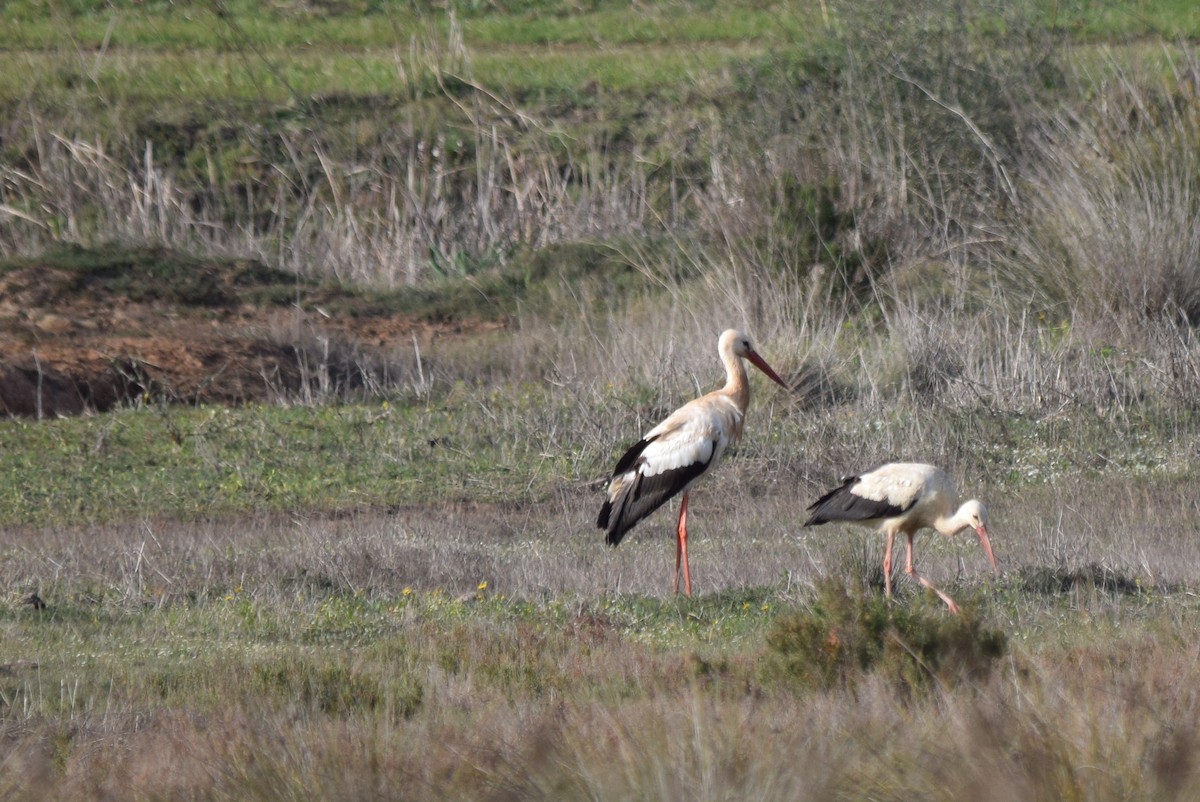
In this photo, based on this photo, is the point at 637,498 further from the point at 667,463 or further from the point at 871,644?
the point at 871,644

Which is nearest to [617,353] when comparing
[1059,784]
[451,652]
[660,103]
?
[451,652]

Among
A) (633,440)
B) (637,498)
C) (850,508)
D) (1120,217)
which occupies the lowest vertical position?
(633,440)

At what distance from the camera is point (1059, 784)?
3.95m

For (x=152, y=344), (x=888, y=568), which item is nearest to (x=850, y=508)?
(x=888, y=568)

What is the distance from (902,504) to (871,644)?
237 cm

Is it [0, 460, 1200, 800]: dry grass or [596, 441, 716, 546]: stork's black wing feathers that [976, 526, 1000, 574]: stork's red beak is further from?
[596, 441, 716, 546]: stork's black wing feathers

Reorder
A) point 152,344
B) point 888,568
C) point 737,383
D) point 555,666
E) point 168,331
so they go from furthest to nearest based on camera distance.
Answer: point 168,331 → point 152,344 → point 737,383 → point 888,568 → point 555,666

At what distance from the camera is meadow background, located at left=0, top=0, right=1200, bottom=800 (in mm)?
4582

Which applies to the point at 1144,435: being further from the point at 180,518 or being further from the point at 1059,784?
the point at 1059,784

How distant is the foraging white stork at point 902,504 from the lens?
8109mm

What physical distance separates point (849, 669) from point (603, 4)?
112ft

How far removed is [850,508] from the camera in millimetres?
8180

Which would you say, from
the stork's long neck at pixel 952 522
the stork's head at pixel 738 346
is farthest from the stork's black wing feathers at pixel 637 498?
the stork's long neck at pixel 952 522

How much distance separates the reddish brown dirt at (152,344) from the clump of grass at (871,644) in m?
9.51
